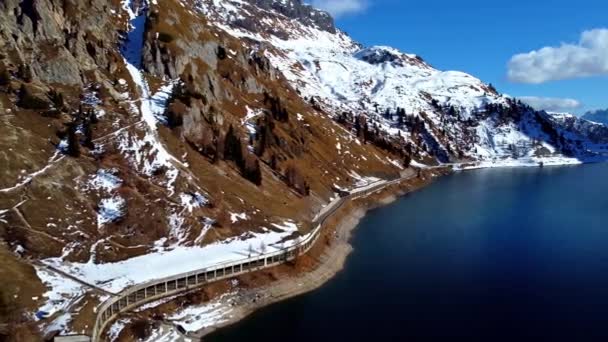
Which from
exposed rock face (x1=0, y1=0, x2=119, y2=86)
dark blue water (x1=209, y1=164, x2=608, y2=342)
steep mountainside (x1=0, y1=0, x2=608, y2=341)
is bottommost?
dark blue water (x1=209, y1=164, x2=608, y2=342)

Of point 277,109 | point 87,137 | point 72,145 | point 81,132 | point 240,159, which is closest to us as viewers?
point 72,145

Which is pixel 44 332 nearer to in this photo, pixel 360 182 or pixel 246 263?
pixel 246 263

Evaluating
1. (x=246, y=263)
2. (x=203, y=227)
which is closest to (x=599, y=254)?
(x=246, y=263)

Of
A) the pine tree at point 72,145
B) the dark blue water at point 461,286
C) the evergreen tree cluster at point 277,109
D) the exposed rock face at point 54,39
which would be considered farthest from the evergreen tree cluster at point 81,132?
the evergreen tree cluster at point 277,109

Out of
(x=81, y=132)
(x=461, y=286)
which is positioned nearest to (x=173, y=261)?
(x=81, y=132)

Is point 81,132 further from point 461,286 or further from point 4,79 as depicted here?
point 461,286

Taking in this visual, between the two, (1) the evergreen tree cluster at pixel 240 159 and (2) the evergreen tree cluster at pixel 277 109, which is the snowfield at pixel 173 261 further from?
(2) the evergreen tree cluster at pixel 277 109

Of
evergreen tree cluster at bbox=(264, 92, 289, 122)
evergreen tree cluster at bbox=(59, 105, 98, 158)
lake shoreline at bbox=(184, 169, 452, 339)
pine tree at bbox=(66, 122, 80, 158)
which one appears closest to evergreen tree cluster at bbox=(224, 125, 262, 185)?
lake shoreline at bbox=(184, 169, 452, 339)

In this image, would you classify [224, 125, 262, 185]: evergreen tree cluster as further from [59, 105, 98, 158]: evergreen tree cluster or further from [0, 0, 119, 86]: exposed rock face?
[0, 0, 119, 86]: exposed rock face

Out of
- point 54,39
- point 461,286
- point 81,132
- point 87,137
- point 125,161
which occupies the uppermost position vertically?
point 54,39
